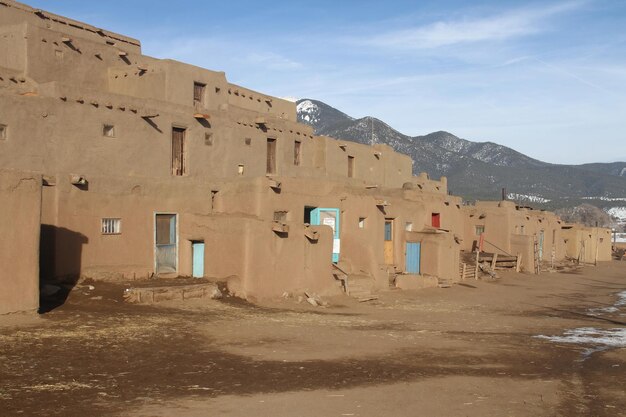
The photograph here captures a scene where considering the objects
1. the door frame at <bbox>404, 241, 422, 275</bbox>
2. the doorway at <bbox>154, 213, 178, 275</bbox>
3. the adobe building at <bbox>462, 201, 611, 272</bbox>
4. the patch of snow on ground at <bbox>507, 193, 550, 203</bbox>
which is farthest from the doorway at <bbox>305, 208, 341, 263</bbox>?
the patch of snow on ground at <bbox>507, 193, 550, 203</bbox>

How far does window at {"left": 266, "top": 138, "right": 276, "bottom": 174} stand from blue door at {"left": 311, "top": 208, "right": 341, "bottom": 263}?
6670 millimetres

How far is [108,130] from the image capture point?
22.3 meters

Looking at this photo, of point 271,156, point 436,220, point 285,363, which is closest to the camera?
point 285,363

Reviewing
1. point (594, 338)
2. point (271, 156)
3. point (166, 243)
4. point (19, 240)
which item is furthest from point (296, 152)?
point (19, 240)

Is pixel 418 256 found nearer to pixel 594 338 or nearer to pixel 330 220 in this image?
pixel 330 220

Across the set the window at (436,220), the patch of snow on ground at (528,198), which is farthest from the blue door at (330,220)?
the patch of snow on ground at (528,198)

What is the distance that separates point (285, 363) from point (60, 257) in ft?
27.4

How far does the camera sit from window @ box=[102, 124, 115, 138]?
22094 millimetres

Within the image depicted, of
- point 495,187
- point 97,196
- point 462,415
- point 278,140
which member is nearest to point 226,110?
point 278,140

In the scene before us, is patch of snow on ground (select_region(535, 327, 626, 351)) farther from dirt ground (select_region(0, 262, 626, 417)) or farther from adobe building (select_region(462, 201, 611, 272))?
adobe building (select_region(462, 201, 611, 272))

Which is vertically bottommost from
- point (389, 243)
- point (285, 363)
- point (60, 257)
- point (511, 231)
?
point (285, 363)

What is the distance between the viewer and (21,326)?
13.5 meters

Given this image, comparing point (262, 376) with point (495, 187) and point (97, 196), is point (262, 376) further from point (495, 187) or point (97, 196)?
point (495, 187)

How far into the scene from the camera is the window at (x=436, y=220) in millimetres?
34031
